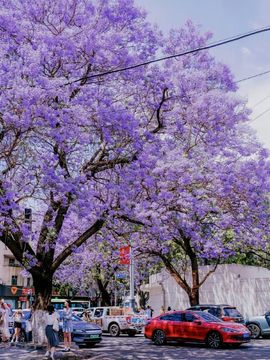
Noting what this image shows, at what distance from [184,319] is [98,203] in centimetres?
645

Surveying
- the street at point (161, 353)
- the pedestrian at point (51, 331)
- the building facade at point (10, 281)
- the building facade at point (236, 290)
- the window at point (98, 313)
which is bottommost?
the street at point (161, 353)

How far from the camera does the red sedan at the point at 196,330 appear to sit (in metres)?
17.5

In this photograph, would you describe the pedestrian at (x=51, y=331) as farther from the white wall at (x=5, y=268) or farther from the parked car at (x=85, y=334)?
the white wall at (x=5, y=268)

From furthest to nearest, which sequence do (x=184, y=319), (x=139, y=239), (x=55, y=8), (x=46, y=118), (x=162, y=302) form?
(x=162, y=302) → (x=139, y=239) → (x=184, y=319) → (x=55, y=8) → (x=46, y=118)

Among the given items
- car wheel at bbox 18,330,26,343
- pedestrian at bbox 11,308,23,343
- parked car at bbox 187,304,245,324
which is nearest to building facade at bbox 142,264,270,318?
parked car at bbox 187,304,245,324

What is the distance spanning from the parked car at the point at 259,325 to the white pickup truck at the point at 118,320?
6198 millimetres

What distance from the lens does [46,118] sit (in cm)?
1262

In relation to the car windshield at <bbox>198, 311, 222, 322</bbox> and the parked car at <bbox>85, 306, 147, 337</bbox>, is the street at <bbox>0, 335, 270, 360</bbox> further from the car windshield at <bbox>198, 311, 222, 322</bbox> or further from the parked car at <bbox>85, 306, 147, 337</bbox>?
the parked car at <bbox>85, 306, 147, 337</bbox>

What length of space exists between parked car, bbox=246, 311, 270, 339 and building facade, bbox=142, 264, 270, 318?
613cm

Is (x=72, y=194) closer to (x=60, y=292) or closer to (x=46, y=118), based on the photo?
(x=46, y=118)

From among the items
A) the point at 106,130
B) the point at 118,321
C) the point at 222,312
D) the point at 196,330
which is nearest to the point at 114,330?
the point at 118,321

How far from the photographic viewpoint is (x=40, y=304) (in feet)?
53.6

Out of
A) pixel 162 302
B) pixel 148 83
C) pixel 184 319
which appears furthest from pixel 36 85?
pixel 162 302

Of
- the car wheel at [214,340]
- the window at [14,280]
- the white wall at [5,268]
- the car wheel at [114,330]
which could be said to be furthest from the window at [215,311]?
the window at [14,280]
